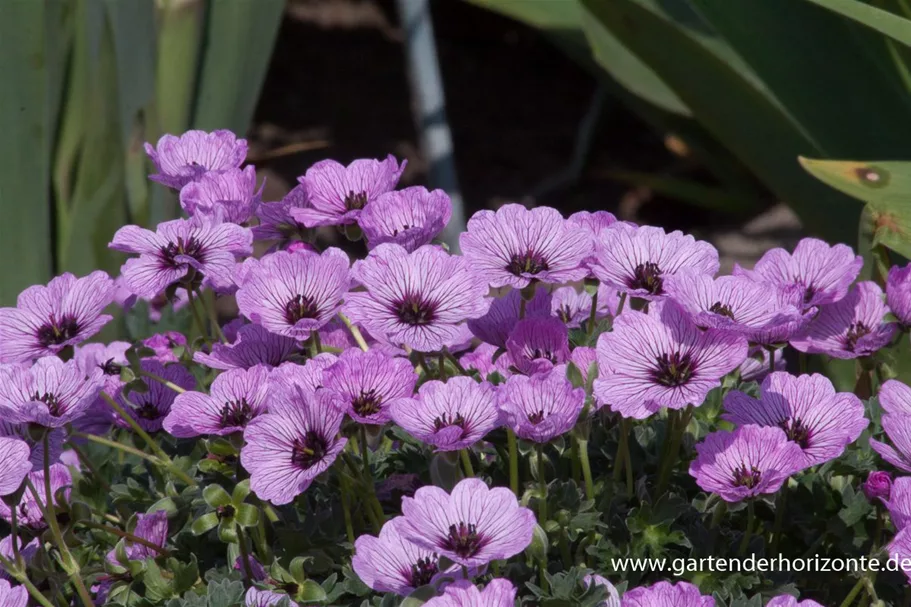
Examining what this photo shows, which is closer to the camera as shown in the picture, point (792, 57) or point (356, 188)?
point (356, 188)

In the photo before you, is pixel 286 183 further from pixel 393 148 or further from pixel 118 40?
pixel 118 40

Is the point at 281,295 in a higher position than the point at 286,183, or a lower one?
lower

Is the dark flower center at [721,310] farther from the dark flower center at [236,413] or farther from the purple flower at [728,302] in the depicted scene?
the dark flower center at [236,413]

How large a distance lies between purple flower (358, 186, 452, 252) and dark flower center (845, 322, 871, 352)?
0.30m

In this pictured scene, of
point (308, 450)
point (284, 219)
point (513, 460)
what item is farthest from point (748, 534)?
point (284, 219)

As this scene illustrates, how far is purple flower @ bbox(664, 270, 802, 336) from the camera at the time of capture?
0.67 m

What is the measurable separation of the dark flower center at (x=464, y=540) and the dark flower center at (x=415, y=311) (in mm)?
142

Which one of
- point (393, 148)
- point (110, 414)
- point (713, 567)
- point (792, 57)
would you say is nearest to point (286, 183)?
point (393, 148)

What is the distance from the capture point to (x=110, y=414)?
2.84ft

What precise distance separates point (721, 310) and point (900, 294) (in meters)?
0.23

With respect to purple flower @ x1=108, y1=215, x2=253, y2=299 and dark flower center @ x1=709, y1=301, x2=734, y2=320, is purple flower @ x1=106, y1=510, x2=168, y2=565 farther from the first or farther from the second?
dark flower center @ x1=709, y1=301, x2=734, y2=320

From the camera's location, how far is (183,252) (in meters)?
0.77

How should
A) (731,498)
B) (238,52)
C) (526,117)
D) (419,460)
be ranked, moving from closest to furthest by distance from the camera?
(731,498), (419,460), (238,52), (526,117)

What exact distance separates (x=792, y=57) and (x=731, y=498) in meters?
0.83
